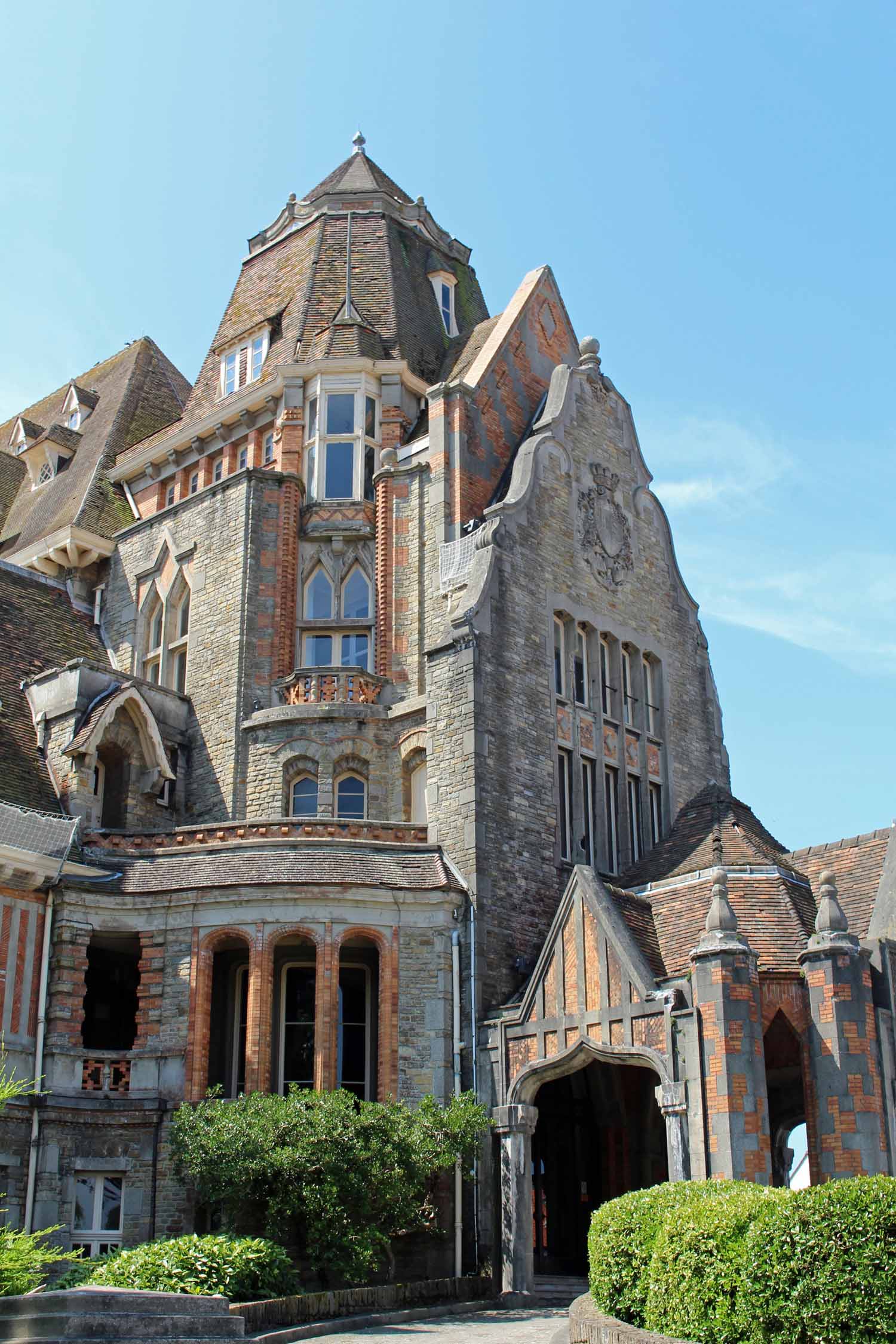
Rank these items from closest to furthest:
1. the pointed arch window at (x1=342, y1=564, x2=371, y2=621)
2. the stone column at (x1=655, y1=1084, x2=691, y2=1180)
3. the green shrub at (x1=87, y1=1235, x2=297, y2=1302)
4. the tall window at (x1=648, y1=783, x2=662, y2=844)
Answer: the green shrub at (x1=87, y1=1235, x2=297, y2=1302), the stone column at (x1=655, y1=1084, x2=691, y2=1180), the tall window at (x1=648, y1=783, x2=662, y2=844), the pointed arch window at (x1=342, y1=564, x2=371, y2=621)

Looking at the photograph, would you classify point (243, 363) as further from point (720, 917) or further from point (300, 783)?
point (720, 917)

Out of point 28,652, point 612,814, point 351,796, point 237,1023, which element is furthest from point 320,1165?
point 28,652

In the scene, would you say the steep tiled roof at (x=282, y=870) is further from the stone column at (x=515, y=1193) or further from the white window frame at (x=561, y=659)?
the white window frame at (x=561, y=659)

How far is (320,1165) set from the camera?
23281 mm

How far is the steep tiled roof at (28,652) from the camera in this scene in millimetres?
29688

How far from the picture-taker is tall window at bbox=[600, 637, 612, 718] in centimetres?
3375

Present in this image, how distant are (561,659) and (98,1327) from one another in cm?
2024

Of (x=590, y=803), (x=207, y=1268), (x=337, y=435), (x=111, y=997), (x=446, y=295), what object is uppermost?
(x=446, y=295)

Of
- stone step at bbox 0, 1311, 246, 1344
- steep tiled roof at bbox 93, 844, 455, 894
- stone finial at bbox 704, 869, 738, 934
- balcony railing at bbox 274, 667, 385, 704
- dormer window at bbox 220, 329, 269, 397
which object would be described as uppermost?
dormer window at bbox 220, 329, 269, 397

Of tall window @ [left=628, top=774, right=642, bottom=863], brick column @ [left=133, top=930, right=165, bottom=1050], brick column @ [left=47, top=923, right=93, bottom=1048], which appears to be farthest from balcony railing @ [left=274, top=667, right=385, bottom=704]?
brick column @ [left=47, top=923, right=93, bottom=1048]

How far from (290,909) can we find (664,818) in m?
10.7

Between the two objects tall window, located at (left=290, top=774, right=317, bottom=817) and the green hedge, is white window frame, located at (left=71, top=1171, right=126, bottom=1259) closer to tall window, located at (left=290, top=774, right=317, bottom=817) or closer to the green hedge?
tall window, located at (left=290, top=774, right=317, bottom=817)

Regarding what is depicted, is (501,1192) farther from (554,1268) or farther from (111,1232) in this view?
(111,1232)

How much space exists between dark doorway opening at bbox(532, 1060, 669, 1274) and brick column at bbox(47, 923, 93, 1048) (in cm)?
878
